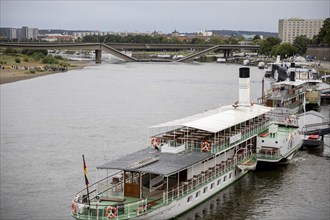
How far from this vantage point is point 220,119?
27.0m

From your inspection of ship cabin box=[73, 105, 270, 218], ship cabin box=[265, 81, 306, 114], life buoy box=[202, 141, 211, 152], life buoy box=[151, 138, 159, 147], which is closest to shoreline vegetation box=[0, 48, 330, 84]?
ship cabin box=[265, 81, 306, 114]

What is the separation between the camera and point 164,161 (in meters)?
22.1

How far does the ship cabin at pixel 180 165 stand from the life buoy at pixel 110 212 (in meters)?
0.03

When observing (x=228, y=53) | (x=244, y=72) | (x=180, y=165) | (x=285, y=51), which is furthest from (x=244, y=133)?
(x=228, y=53)

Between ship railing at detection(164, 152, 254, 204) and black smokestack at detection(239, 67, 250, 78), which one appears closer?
ship railing at detection(164, 152, 254, 204)

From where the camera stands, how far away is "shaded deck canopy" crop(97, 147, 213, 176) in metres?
20.9

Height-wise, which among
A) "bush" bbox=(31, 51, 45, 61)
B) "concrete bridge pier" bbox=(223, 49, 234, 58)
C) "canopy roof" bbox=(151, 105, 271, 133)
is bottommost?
"canopy roof" bbox=(151, 105, 271, 133)

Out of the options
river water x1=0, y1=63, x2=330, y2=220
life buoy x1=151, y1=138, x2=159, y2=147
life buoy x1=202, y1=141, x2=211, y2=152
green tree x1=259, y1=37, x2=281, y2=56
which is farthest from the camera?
green tree x1=259, y1=37, x2=281, y2=56

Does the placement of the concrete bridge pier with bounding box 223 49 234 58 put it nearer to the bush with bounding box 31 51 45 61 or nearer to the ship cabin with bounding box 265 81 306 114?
the bush with bounding box 31 51 45 61

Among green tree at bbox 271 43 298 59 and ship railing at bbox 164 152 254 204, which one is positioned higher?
green tree at bbox 271 43 298 59

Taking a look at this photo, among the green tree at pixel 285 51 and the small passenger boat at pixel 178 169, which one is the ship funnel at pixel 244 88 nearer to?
the small passenger boat at pixel 178 169

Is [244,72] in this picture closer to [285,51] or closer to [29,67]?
[29,67]

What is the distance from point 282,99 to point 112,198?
90.3ft

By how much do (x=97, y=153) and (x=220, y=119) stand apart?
26.4 feet
